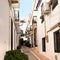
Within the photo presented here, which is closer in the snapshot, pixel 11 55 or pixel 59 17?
pixel 11 55

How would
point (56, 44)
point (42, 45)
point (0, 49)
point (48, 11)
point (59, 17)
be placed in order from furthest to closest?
point (42, 45) → point (48, 11) → point (56, 44) → point (59, 17) → point (0, 49)

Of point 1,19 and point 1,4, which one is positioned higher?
point 1,4

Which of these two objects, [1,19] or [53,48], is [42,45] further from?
[1,19]

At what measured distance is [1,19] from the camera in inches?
316

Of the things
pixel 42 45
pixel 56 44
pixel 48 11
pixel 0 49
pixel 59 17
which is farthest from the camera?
pixel 42 45

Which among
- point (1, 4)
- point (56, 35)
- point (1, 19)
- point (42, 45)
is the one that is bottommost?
point (42, 45)

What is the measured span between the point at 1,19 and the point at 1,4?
0.64 meters

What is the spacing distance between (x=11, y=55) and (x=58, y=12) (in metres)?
5.14

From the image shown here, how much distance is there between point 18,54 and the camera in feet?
27.1

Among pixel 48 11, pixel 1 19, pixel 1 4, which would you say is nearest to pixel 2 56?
pixel 1 19

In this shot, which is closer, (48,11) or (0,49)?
(0,49)

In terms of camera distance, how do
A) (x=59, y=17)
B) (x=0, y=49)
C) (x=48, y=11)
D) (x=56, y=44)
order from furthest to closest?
(x=48, y=11)
(x=56, y=44)
(x=59, y=17)
(x=0, y=49)

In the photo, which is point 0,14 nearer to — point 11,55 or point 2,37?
point 2,37

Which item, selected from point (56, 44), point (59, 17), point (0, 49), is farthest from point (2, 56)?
point (56, 44)
